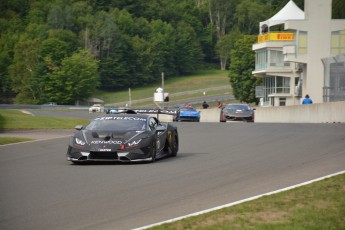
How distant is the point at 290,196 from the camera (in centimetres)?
1246

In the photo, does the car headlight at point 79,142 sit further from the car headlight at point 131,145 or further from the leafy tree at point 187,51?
the leafy tree at point 187,51

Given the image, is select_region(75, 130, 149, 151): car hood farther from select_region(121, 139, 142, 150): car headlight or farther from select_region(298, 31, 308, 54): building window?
select_region(298, 31, 308, 54): building window

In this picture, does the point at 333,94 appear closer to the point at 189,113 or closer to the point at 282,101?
the point at 189,113

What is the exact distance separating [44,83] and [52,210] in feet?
410

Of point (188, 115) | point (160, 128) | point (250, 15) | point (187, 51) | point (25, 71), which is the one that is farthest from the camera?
point (250, 15)

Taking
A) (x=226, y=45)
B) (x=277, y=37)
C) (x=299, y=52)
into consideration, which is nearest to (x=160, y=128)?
(x=299, y=52)

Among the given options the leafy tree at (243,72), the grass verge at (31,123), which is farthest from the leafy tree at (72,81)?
the grass verge at (31,123)

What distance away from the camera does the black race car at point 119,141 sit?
1912 centimetres

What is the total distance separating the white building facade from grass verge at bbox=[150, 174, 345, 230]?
1696 inches

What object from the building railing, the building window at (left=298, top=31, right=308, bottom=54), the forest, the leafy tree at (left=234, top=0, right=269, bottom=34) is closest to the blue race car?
the building railing

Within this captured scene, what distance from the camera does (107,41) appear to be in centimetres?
15825

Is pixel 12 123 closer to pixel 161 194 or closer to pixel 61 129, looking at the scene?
pixel 61 129

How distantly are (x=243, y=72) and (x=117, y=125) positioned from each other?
356ft

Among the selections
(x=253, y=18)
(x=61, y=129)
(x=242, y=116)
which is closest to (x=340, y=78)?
(x=242, y=116)
